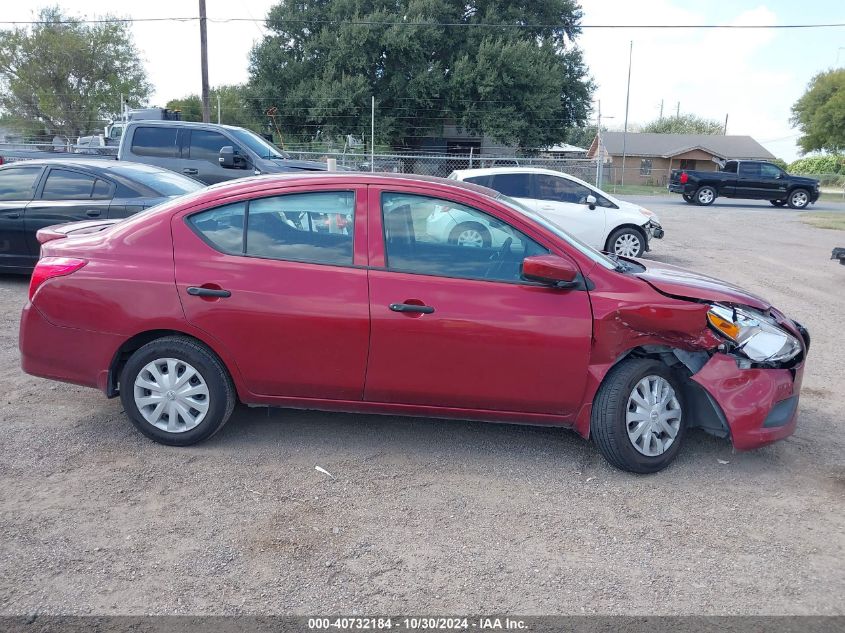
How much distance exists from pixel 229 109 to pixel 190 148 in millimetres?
33704

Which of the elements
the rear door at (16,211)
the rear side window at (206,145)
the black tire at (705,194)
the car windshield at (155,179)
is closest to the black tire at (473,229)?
the car windshield at (155,179)

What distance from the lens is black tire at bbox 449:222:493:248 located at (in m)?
4.42

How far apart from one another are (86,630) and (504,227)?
2.98 metres

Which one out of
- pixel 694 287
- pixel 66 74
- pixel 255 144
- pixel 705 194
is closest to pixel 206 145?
pixel 255 144

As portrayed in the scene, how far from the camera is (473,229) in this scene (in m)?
4.45

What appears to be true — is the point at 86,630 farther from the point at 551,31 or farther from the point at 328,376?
the point at 551,31

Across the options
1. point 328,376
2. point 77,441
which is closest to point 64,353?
point 77,441

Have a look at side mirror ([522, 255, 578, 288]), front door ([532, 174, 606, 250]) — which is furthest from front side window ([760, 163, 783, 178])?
side mirror ([522, 255, 578, 288])

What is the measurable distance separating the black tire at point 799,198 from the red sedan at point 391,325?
29435mm

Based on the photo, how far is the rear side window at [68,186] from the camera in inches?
344

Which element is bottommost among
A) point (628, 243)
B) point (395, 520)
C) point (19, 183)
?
point (395, 520)

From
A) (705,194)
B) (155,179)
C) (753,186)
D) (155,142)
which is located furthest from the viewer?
(753,186)

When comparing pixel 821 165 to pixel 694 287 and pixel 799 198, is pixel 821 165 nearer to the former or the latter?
pixel 799 198

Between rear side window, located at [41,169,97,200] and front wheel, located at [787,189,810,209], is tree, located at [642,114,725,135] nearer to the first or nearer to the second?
front wheel, located at [787,189,810,209]
